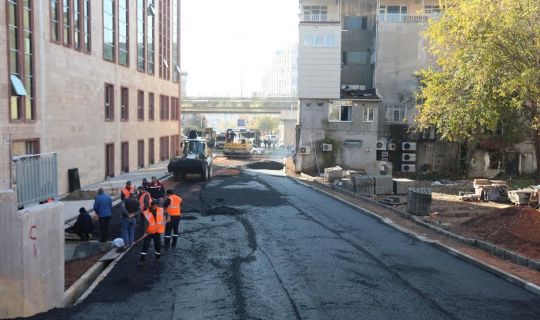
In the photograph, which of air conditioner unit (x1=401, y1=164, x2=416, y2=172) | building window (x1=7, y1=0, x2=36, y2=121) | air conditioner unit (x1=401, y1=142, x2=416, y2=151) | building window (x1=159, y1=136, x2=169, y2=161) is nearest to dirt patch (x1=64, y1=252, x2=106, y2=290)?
building window (x1=7, y1=0, x2=36, y2=121)

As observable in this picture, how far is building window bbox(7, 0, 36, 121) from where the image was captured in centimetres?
1984

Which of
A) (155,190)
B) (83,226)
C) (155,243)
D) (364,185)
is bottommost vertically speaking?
(364,185)

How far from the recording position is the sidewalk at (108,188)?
20281 mm

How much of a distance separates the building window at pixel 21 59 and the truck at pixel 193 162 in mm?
10090

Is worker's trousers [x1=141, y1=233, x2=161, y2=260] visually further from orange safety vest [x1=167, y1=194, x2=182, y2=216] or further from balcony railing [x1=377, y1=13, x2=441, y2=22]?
balcony railing [x1=377, y1=13, x2=441, y2=22]

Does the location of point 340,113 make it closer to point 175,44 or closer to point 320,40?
point 320,40

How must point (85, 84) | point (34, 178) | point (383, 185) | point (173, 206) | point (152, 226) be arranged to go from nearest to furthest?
point (152, 226)
point (34, 178)
point (173, 206)
point (383, 185)
point (85, 84)

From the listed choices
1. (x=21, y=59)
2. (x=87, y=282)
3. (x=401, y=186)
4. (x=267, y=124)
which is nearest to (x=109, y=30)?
(x=21, y=59)

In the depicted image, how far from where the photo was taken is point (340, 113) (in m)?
40.5

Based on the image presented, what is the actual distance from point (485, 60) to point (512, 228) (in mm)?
9169

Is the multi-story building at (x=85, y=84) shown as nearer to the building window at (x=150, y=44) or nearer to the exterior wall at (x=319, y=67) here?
the building window at (x=150, y=44)

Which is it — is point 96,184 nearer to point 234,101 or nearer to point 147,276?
point 147,276

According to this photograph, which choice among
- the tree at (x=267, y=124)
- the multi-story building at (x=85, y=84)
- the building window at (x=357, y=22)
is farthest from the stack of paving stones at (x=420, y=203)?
the tree at (x=267, y=124)

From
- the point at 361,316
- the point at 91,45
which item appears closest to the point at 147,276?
the point at 361,316
